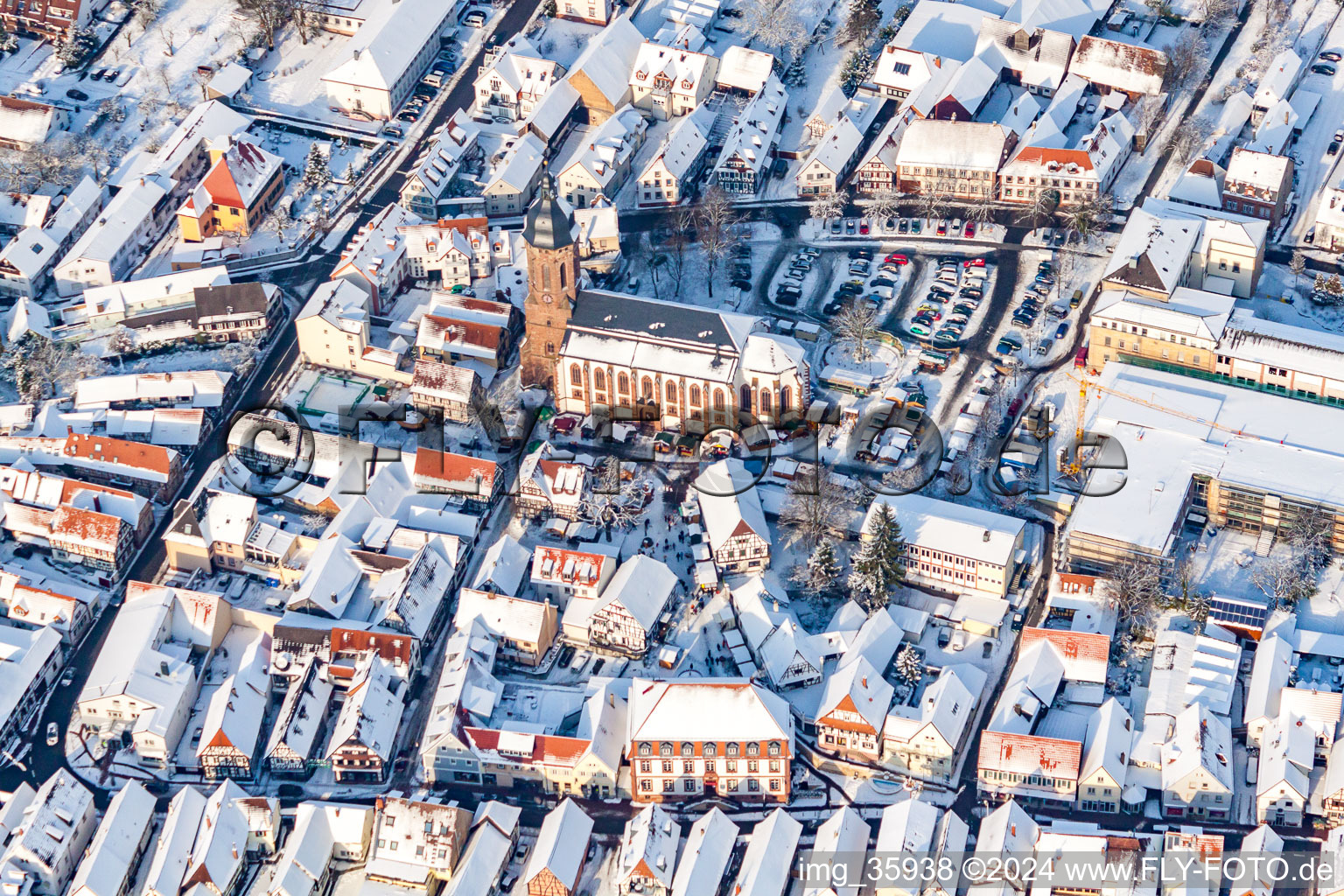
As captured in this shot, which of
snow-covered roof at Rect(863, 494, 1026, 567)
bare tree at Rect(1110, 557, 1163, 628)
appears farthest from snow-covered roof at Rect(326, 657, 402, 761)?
bare tree at Rect(1110, 557, 1163, 628)

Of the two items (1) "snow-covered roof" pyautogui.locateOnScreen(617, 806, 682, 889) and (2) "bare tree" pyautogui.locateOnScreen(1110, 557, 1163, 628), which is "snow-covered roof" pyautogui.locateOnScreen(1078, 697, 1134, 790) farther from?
(1) "snow-covered roof" pyautogui.locateOnScreen(617, 806, 682, 889)

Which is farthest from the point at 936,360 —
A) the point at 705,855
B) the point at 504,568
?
the point at 705,855

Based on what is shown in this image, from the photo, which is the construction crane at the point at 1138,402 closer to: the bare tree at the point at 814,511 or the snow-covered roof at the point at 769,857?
the bare tree at the point at 814,511

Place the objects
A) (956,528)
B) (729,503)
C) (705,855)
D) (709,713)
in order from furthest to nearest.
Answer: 1. (729,503)
2. (956,528)
3. (709,713)
4. (705,855)

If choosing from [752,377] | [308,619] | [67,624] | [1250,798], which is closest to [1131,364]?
[752,377]

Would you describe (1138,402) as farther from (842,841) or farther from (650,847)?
(650,847)

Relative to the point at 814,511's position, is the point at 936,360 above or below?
above

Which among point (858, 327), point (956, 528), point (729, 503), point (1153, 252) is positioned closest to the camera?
point (956, 528)
